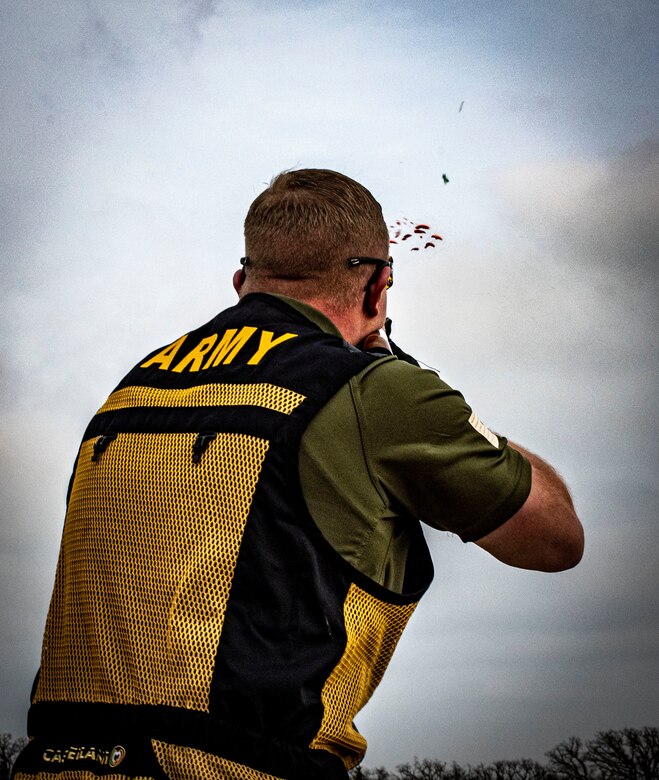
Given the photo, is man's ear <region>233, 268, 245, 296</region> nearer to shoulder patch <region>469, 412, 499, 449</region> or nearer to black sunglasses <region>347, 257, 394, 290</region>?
black sunglasses <region>347, 257, 394, 290</region>

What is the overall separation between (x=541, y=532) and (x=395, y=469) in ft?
1.76

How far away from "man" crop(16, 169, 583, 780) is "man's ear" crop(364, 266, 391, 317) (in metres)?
0.32

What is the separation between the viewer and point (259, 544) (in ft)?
8.81

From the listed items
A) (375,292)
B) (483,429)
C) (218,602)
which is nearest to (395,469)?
(483,429)

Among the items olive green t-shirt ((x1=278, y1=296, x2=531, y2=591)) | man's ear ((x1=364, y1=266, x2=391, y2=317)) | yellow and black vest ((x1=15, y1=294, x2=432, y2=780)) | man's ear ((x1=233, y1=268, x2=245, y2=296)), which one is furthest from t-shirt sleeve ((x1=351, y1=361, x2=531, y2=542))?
man's ear ((x1=233, y1=268, x2=245, y2=296))

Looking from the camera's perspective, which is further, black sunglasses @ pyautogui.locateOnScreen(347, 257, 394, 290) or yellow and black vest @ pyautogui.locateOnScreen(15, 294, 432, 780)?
black sunglasses @ pyautogui.locateOnScreen(347, 257, 394, 290)

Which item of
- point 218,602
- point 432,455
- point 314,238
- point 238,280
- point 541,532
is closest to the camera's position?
point 218,602

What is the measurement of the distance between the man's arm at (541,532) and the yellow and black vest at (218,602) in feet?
0.88

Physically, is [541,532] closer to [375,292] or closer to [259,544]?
[259,544]

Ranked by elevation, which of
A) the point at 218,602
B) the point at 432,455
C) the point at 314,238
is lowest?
the point at 218,602

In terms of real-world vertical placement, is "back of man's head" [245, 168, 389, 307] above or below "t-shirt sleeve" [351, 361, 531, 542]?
above

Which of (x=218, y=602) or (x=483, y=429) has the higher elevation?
(x=483, y=429)

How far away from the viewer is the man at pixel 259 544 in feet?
8.64

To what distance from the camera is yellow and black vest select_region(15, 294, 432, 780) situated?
2.62 metres
